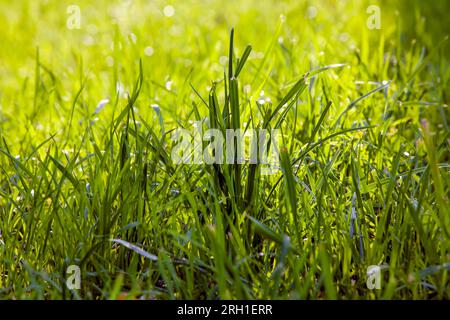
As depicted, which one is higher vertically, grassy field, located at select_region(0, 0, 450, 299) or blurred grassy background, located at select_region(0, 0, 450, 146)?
blurred grassy background, located at select_region(0, 0, 450, 146)

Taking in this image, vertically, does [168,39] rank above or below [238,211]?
above

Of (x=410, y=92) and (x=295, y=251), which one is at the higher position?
(x=410, y=92)

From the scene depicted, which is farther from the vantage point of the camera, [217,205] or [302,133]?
[302,133]

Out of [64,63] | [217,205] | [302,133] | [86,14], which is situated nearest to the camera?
[217,205]

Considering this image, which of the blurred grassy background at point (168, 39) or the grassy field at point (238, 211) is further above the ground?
the blurred grassy background at point (168, 39)

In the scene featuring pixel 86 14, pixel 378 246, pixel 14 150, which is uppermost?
pixel 86 14

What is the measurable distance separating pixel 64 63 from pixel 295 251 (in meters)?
2.32

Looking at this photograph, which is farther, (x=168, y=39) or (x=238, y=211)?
(x=168, y=39)

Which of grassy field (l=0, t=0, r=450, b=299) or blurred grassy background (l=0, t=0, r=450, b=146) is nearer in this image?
grassy field (l=0, t=0, r=450, b=299)

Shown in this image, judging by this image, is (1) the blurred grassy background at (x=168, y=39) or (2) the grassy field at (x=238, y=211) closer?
(2) the grassy field at (x=238, y=211)
